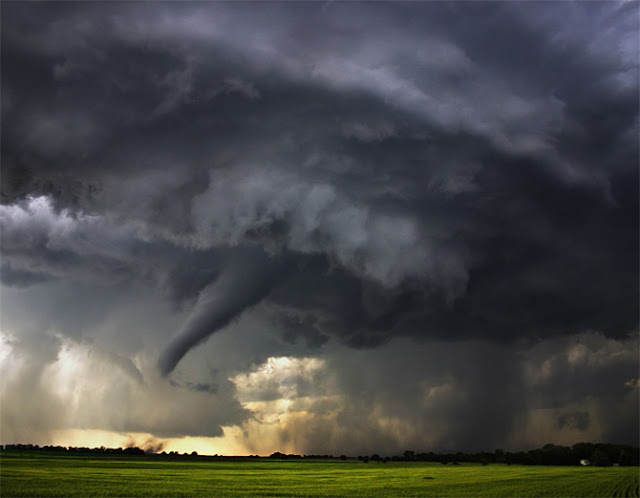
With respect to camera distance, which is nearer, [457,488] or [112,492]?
[112,492]

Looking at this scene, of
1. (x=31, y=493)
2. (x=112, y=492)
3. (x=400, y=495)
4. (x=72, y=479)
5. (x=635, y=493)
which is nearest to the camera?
(x=31, y=493)

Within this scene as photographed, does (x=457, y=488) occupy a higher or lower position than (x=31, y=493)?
lower

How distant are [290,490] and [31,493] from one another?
31198 mm

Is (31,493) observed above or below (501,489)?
above

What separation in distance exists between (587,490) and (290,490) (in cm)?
4850

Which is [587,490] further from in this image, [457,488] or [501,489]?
[457,488]

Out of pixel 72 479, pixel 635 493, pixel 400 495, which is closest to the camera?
pixel 400 495

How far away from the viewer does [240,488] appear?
68875 millimetres

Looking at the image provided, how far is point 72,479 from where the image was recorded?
74.4m

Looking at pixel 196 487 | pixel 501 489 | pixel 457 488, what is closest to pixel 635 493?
pixel 501 489

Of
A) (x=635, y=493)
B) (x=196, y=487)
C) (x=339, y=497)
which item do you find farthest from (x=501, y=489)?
(x=196, y=487)

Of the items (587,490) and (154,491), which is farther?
(587,490)

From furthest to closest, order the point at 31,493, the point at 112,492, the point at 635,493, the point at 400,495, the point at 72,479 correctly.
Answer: the point at 635,493 < the point at 72,479 < the point at 400,495 < the point at 112,492 < the point at 31,493

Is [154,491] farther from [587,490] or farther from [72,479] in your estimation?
[587,490]
